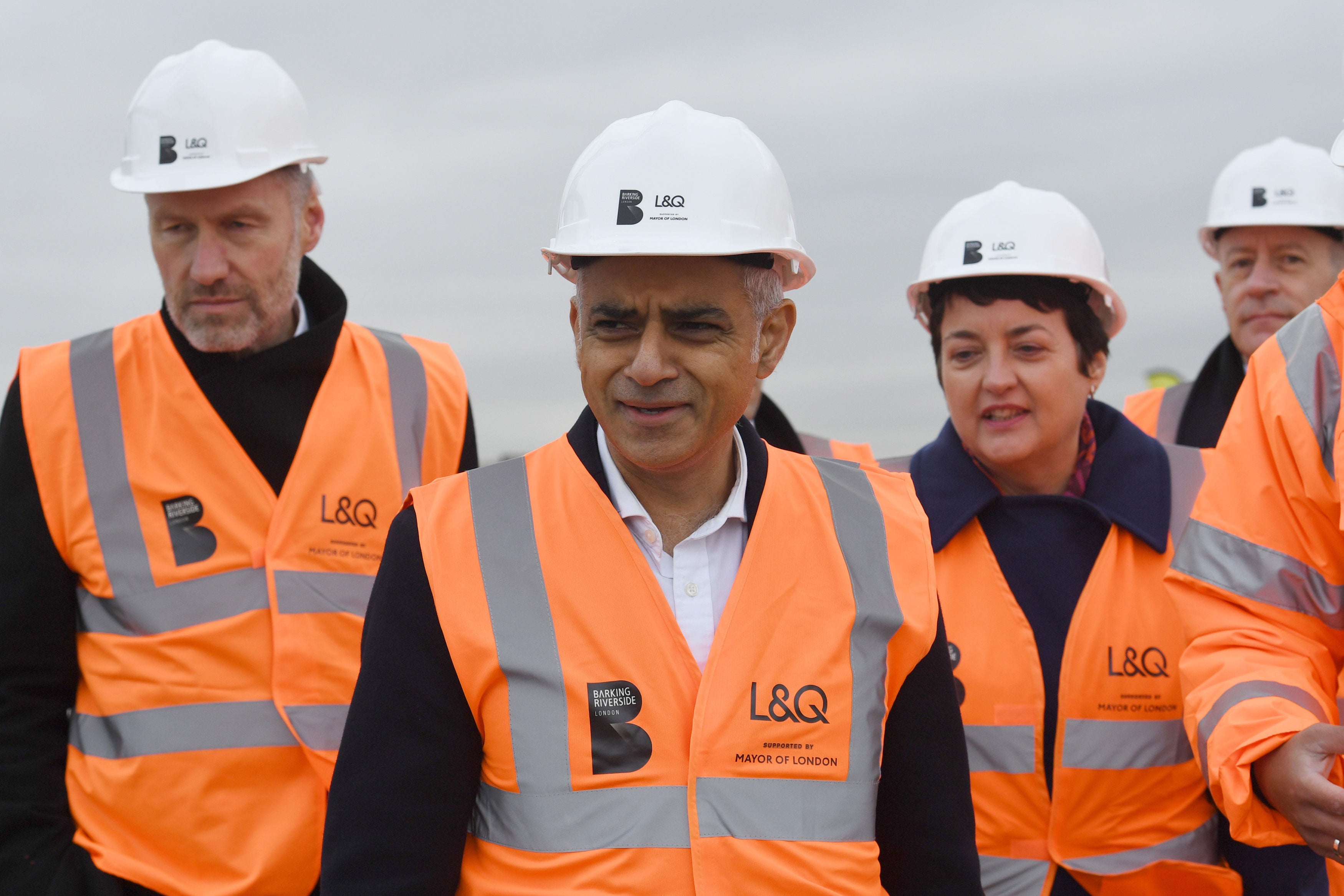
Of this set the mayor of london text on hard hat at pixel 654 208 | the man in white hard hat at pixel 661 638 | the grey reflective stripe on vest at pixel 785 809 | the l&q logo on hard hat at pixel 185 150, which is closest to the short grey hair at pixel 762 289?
the man in white hard hat at pixel 661 638

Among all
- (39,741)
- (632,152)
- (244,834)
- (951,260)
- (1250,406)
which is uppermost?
(632,152)

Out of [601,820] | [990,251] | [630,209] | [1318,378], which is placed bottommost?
[601,820]

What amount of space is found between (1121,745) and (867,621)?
1477mm

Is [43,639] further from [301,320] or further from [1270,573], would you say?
[1270,573]

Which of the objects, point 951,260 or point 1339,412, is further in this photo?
point 951,260

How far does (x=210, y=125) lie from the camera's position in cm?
404

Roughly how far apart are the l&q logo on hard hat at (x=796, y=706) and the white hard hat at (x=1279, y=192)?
4.91 metres

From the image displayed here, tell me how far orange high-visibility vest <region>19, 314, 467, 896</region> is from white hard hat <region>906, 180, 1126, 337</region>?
193cm

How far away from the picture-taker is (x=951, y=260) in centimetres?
413

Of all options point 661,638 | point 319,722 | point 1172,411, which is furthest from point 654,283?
point 1172,411

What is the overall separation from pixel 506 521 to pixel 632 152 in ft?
2.59

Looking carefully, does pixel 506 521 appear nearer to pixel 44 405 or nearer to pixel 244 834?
pixel 244 834

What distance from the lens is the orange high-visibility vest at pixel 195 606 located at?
3535mm

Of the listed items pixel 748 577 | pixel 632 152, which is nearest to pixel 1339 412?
pixel 748 577
